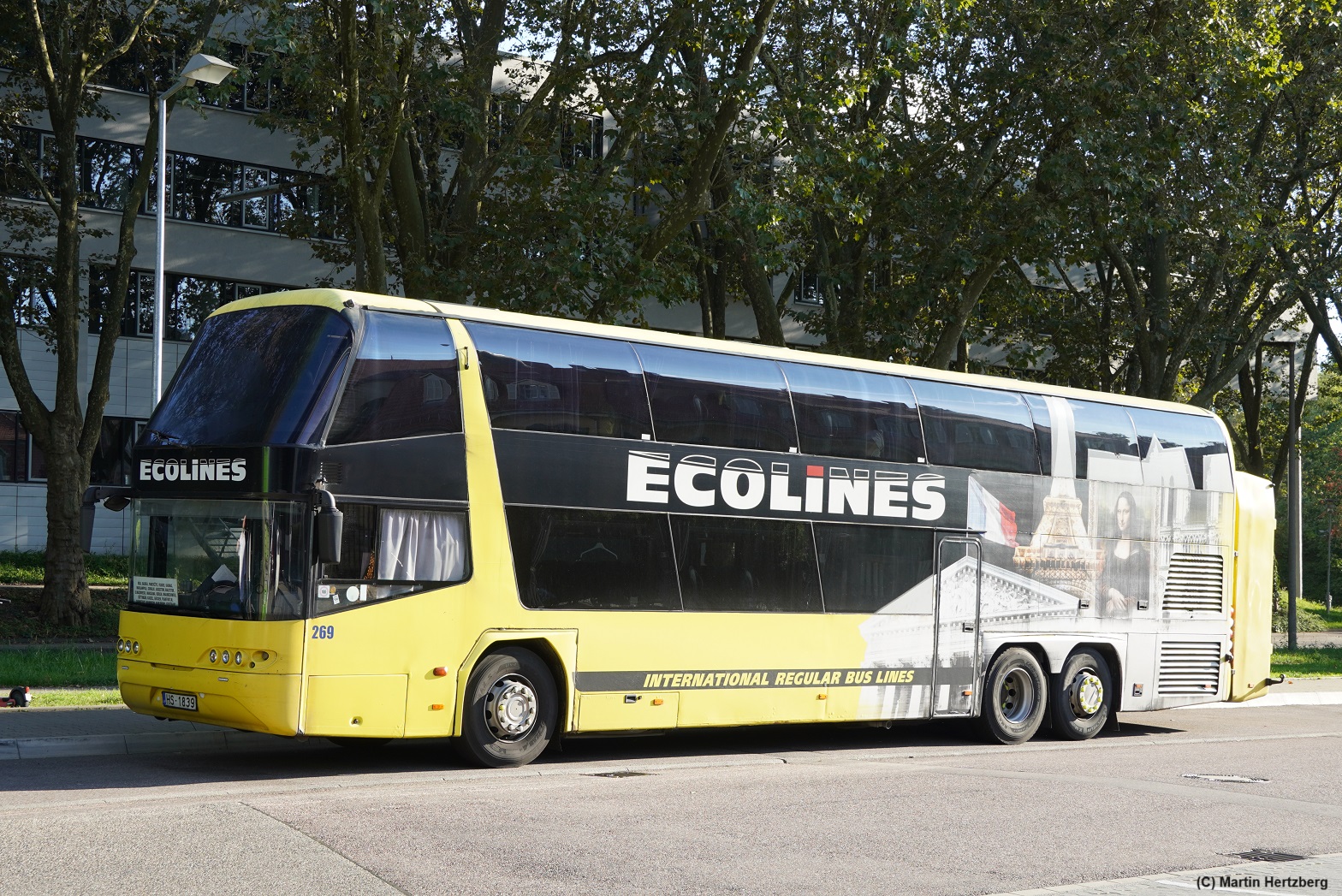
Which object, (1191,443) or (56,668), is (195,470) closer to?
(56,668)

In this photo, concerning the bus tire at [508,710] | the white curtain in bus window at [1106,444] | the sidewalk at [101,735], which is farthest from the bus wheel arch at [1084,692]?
the sidewalk at [101,735]

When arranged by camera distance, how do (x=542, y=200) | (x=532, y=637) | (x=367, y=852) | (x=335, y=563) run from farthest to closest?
(x=542, y=200) → (x=532, y=637) → (x=335, y=563) → (x=367, y=852)

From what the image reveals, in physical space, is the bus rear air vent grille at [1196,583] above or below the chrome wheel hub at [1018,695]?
above

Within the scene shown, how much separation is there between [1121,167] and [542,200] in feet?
28.2

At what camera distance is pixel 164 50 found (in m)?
28.6

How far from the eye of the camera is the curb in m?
11.1

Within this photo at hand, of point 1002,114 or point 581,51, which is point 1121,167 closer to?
point 1002,114

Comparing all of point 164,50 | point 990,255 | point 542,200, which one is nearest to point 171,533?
point 542,200

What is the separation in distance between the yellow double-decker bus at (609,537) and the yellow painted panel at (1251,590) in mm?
1210

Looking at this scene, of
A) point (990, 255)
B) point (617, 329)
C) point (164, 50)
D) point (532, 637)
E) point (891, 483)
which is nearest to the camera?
point (532, 637)

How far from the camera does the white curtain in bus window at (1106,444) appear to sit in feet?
52.4

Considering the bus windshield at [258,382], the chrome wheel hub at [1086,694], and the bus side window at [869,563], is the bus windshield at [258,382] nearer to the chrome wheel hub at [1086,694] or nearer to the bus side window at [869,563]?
the bus side window at [869,563]

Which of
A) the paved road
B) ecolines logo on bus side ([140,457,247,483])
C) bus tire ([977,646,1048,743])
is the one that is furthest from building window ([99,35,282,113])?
the paved road

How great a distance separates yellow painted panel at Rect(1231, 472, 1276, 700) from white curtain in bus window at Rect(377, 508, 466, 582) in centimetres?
1054
